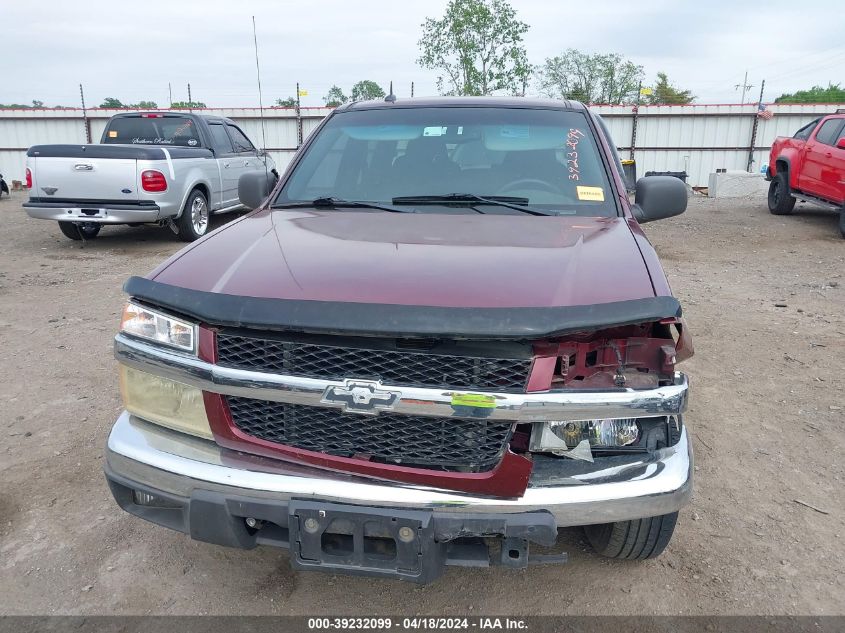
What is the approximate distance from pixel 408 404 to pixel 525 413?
0.33 metres

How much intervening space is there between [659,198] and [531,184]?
718 millimetres

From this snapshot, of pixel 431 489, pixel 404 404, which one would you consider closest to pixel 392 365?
pixel 404 404

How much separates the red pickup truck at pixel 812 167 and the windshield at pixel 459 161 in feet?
28.0

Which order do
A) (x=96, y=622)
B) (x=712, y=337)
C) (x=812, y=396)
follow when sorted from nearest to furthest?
(x=96, y=622) < (x=812, y=396) < (x=712, y=337)

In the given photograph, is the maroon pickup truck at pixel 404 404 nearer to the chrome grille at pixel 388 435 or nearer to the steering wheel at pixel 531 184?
the chrome grille at pixel 388 435

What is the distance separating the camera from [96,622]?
224 cm

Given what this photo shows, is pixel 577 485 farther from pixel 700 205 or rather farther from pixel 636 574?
pixel 700 205

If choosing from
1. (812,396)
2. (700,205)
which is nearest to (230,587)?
(812,396)

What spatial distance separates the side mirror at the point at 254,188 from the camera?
3465 mm

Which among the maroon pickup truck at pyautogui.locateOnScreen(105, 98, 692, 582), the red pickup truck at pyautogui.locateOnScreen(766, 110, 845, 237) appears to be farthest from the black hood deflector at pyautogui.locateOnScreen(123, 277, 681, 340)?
the red pickup truck at pyautogui.locateOnScreen(766, 110, 845, 237)

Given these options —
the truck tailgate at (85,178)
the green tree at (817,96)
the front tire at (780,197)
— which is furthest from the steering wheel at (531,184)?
the green tree at (817,96)

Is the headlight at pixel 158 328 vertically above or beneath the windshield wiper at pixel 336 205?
beneath

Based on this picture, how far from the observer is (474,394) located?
1.80 m

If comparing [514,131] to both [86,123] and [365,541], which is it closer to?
[365,541]
